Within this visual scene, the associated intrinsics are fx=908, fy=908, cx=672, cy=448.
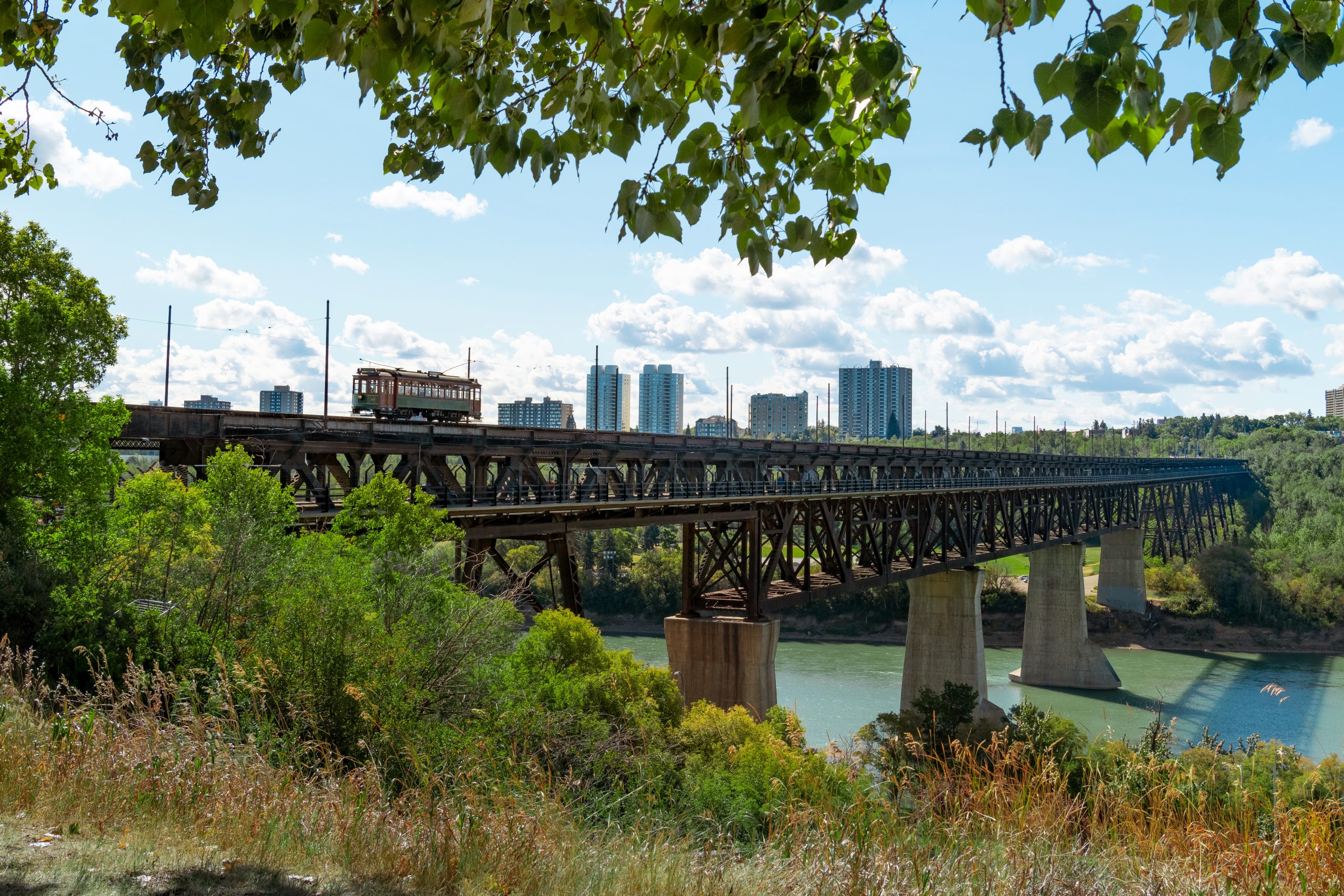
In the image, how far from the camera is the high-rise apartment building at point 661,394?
164m

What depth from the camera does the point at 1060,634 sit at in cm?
6244

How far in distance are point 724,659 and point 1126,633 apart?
203 feet

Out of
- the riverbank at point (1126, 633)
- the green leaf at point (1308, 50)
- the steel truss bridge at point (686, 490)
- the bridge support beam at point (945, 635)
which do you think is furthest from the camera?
the riverbank at point (1126, 633)

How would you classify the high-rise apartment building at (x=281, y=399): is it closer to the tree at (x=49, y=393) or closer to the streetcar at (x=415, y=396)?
the streetcar at (x=415, y=396)

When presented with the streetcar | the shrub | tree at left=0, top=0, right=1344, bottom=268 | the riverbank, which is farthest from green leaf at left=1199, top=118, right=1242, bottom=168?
the riverbank

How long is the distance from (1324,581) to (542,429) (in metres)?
86.7

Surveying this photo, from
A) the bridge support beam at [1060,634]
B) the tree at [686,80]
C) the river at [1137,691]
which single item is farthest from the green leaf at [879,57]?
the bridge support beam at [1060,634]

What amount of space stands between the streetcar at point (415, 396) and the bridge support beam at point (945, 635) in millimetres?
25136

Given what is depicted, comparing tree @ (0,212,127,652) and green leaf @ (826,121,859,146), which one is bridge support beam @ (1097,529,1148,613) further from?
green leaf @ (826,121,859,146)

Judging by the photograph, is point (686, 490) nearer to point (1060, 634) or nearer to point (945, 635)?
point (945, 635)

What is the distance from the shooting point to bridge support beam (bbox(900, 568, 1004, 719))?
149 ft

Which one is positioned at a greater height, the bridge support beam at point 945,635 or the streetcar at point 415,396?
the streetcar at point 415,396

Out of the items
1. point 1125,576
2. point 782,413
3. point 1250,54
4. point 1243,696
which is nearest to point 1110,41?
point 1250,54

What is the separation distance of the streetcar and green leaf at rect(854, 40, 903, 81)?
1044 inches
